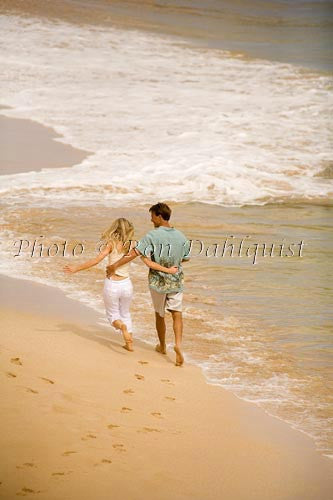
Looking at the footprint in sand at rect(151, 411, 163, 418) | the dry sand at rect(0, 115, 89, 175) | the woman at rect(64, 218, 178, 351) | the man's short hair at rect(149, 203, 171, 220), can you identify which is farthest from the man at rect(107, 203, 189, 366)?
the dry sand at rect(0, 115, 89, 175)

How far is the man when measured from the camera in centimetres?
720

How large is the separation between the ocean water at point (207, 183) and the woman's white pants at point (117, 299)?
A: 588 millimetres

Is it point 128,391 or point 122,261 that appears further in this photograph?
point 122,261

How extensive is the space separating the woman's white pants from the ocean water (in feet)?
1.93

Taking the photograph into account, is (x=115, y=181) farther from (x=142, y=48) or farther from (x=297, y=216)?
(x=142, y=48)

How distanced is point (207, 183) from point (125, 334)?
26.2 ft

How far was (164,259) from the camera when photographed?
287 inches

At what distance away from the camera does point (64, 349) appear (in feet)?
23.1

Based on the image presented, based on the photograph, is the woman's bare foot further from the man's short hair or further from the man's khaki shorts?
the man's short hair

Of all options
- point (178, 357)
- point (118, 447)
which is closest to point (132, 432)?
point (118, 447)

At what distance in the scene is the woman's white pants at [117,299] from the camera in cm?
748

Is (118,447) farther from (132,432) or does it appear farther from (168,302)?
(168,302)

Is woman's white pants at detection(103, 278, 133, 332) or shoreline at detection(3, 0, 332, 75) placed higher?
shoreline at detection(3, 0, 332, 75)

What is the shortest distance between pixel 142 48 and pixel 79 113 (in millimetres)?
10603
